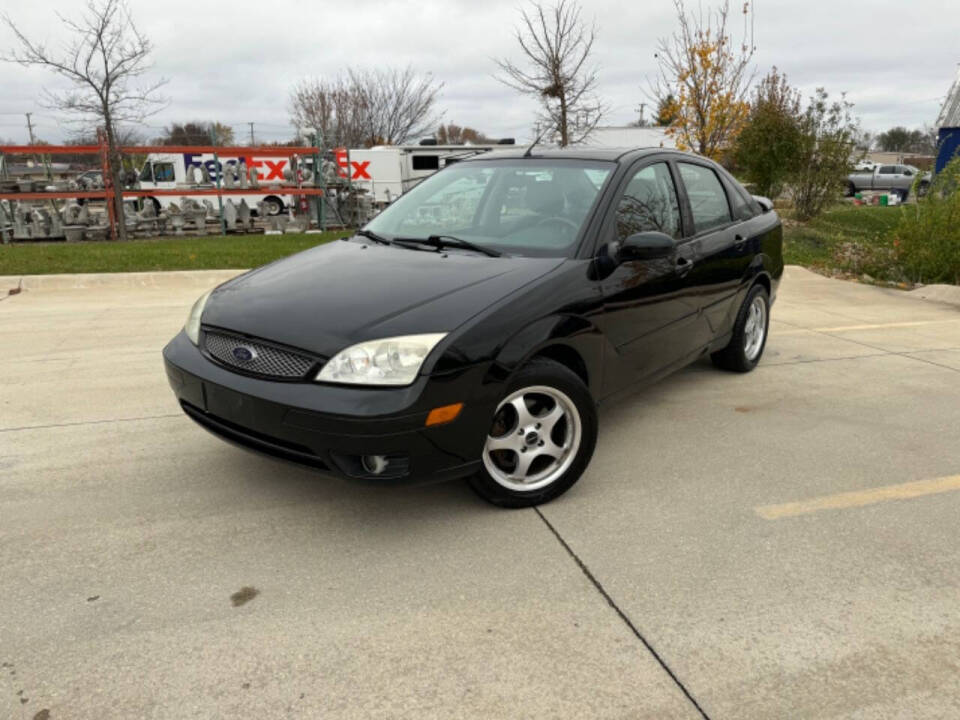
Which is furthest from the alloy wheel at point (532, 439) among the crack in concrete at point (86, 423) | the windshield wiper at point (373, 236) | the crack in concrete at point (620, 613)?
the crack in concrete at point (86, 423)

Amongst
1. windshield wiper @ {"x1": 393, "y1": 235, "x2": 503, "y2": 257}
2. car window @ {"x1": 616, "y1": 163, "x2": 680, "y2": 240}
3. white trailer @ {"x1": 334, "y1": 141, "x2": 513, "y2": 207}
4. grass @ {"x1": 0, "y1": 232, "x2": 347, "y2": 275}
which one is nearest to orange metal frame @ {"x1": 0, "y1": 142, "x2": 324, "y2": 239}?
grass @ {"x1": 0, "y1": 232, "x2": 347, "y2": 275}

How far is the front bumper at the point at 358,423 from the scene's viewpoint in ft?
8.75

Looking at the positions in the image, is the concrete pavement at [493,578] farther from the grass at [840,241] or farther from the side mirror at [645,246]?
the grass at [840,241]

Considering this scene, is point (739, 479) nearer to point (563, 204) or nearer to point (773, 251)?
point (563, 204)

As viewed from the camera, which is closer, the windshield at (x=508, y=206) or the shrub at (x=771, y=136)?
the windshield at (x=508, y=206)

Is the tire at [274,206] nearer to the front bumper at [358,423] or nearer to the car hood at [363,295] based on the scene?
the car hood at [363,295]

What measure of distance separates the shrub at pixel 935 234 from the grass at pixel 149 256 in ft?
29.0

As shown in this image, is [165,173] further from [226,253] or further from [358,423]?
[358,423]

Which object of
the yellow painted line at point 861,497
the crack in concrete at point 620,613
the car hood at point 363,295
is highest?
the car hood at point 363,295

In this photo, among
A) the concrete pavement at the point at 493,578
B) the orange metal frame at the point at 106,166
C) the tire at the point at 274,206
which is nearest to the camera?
the concrete pavement at the point at 493,578

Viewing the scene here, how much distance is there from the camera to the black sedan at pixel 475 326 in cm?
274

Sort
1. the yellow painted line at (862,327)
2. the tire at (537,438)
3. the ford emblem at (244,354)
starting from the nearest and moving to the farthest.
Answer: the ford emblem at (244,354)
the tire at (537,438)
the yellow painted line at (862,327)

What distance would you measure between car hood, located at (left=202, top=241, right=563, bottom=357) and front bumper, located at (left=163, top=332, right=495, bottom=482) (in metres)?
0.20

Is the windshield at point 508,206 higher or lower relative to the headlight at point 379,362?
higher
